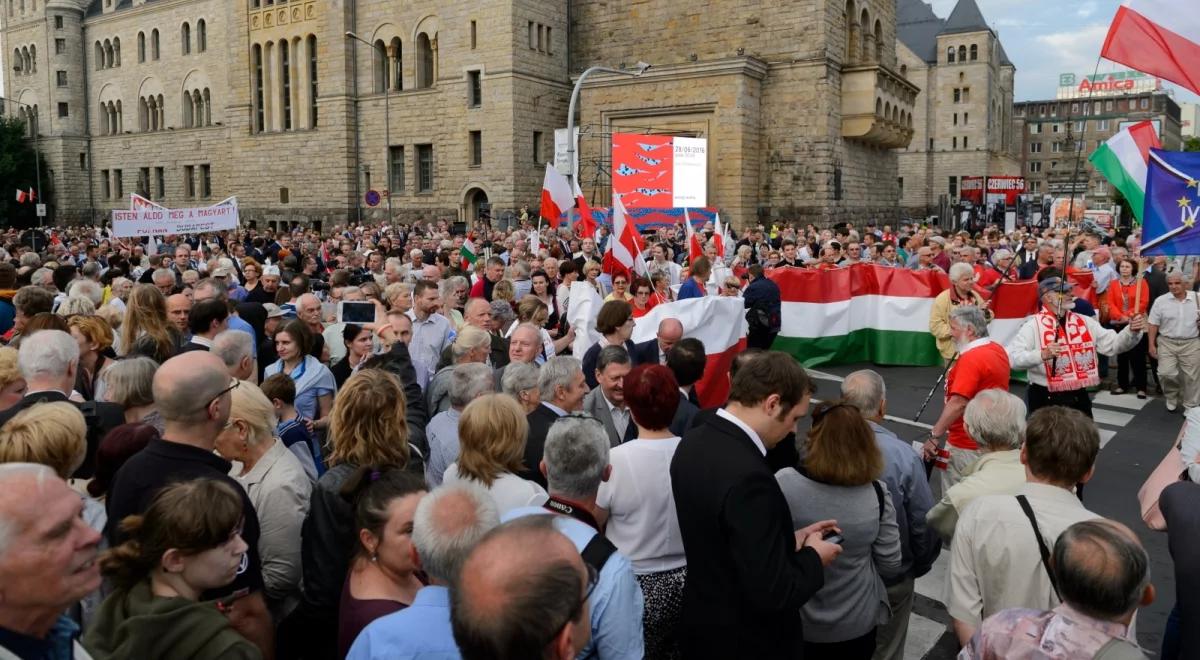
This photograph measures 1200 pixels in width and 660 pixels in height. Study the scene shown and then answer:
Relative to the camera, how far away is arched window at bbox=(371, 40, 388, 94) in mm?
38594

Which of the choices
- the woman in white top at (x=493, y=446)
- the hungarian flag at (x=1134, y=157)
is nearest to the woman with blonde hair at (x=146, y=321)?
the woman in white top at (x=493, y=446)

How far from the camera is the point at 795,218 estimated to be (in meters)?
32.9

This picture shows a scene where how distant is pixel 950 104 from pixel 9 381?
261ft

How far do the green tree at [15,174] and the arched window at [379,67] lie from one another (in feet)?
105

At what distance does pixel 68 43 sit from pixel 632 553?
65.8 m

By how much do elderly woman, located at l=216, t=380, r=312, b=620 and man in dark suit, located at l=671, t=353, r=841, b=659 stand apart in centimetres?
155

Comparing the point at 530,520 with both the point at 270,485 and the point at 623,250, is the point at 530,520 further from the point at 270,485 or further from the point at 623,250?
the point at 623,250

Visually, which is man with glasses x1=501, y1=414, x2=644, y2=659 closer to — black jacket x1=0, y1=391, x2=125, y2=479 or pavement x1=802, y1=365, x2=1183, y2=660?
black jacket x1=0, y1=391, x2=125, y2=479

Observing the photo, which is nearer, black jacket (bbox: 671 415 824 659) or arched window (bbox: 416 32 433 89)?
black jacket (bbox: 671 415 824 659)

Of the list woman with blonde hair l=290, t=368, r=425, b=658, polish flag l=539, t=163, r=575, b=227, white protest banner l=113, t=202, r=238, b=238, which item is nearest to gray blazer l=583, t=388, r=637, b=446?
woman with blonde hair l=290, t=368, r=425, b=658

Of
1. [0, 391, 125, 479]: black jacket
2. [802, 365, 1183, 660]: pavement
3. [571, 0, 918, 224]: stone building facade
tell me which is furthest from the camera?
[571, 0, 918, 224]: stone building facade

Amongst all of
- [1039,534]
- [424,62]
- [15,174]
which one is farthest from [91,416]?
[15,174]

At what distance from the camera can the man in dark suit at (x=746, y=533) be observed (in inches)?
116

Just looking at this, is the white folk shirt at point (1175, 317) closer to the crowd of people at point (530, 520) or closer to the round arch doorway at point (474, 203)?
the crowd of people at point (530, 520)
